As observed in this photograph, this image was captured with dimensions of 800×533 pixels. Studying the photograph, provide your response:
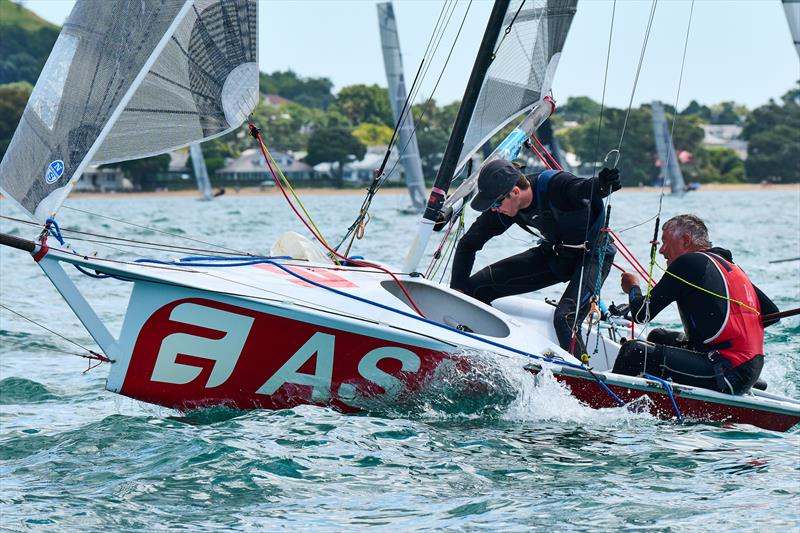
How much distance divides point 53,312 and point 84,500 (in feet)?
21.2

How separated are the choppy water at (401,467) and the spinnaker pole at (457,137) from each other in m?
1.11

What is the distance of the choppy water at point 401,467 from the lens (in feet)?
13.5

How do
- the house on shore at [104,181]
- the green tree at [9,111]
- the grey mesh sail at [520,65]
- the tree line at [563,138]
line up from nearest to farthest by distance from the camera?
1. the grey mesh sail at [520,65]
2. the green tree at [9,111]
3. the house on shore at [104,181]
4. the tree line at [563,138]

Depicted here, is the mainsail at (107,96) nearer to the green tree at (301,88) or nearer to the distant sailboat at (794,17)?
the distant sailboat at (794,17)

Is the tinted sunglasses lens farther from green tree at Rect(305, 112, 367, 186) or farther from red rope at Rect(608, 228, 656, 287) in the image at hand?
green tree at Rect(305, 112, 367, 186)

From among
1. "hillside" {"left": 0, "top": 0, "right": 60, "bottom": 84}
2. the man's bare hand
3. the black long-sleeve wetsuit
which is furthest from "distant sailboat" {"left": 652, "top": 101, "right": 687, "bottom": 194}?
"hillside" {"left": 0, "top": 0, "right": 60, "bottom": 84}

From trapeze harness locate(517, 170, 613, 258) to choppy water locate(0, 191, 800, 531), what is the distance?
100cm

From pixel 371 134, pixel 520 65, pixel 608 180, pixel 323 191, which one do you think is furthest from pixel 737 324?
pixel 371 134

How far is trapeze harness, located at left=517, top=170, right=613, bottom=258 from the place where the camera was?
593 cm

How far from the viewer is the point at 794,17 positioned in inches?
296

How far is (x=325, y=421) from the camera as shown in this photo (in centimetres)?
528

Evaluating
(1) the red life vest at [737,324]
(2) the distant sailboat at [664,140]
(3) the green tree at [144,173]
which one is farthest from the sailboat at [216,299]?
(3) the green tree at [144,173]

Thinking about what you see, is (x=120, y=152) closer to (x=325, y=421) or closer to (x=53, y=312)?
(x=325, y=421)

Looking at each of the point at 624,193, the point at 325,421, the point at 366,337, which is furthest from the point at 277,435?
the point at 624,193
